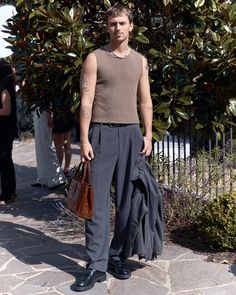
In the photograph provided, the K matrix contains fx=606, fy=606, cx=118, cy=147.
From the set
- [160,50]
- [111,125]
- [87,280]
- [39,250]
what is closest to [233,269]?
[87,280]

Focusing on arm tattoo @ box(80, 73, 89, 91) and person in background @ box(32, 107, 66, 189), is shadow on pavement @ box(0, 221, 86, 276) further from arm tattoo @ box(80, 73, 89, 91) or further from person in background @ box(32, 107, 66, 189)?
person in background @ box(32, 107, 66, 189)

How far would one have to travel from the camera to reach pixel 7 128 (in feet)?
23.1

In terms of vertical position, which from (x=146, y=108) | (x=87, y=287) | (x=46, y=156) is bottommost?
(x=87, y=287)

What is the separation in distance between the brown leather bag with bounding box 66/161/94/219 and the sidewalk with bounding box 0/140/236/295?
62cm

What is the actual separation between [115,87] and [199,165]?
1817 mm

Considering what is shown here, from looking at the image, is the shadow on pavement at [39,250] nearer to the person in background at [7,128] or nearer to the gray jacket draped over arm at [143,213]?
the gray jacket draped over arm at [143,213]

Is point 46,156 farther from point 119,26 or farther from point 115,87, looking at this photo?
point 119,26

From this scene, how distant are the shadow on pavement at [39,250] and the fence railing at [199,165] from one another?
3.85ft

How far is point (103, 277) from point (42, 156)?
3819 mm

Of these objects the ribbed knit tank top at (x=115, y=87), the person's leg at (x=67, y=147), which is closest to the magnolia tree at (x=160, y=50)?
the ribbed knit tank top at (x=115, y=87)

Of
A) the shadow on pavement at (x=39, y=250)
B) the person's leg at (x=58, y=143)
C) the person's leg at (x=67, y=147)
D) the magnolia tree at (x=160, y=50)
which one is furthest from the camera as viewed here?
the person's leg at (x=67, y=147)

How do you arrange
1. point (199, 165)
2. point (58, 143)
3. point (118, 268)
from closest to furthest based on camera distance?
1. point (118, 268)
2. point (199, 165)
3. point (58, 143)

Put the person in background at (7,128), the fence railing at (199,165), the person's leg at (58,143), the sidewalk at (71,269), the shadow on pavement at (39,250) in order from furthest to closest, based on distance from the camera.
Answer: the person's leg at (58,143) → the person in background at (7,128) → the fence railing at (199,165) → the shadow on pavement at (39,250) → the sidewalk at (71,269)

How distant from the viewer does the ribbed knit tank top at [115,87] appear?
13.9 feet
